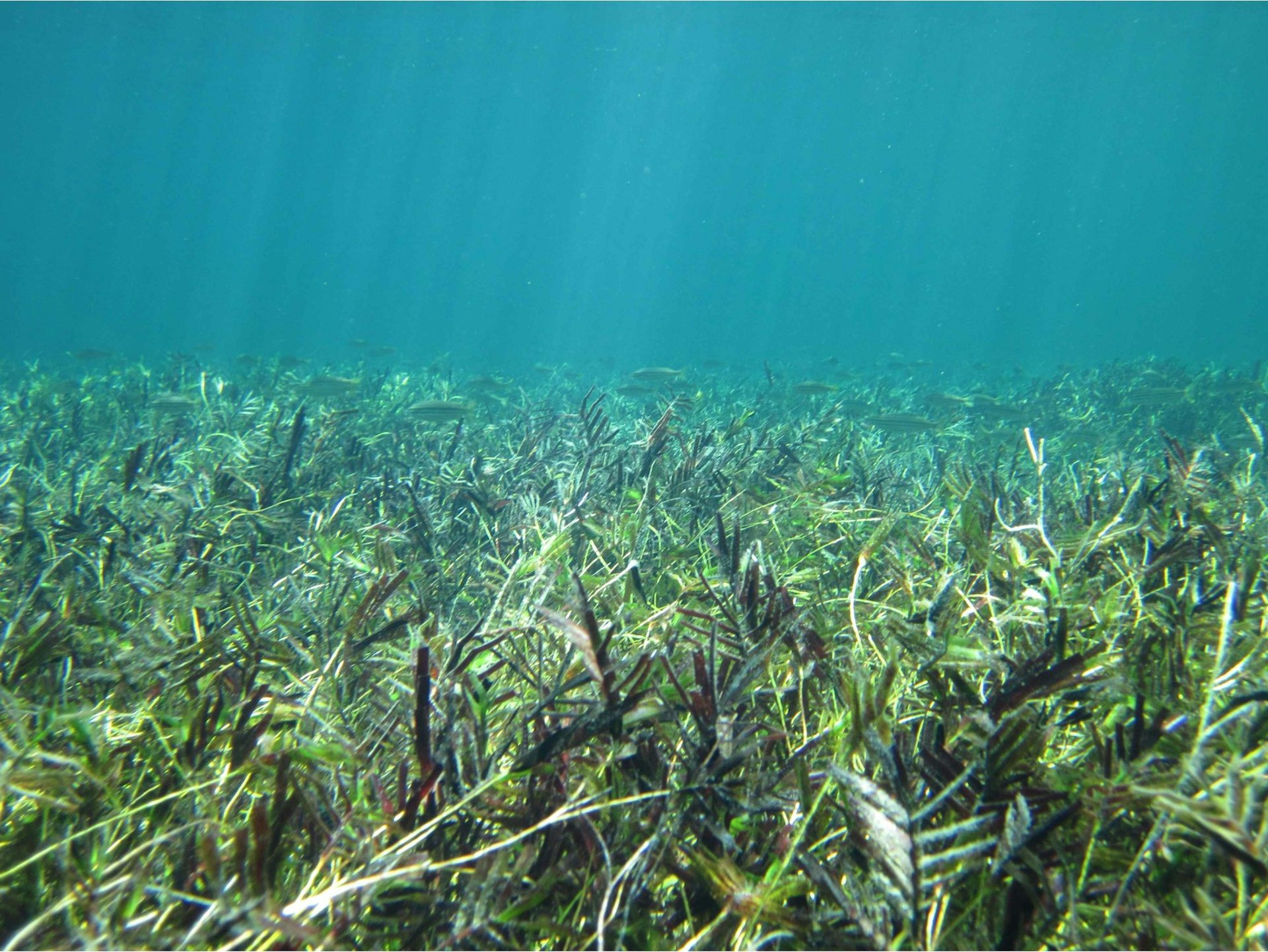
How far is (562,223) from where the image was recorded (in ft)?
432

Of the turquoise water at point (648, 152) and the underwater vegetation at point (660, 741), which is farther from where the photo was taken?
the turquoise water at point (648, 152)

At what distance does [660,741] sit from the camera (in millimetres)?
1125

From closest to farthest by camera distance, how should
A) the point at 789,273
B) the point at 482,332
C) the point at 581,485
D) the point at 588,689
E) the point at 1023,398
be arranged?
the point at 588,689, the point at 581,485, the point at 1023,398, the point at 482,332, the point at 789,273

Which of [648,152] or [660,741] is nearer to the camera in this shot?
[660,741]

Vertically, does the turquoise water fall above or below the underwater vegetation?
above

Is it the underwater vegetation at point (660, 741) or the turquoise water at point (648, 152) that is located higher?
the turquoise water at point (648, 152)

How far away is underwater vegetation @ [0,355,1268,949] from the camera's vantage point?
2.63 feet

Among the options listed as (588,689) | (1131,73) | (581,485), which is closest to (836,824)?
(588,689)

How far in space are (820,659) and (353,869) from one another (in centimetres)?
99

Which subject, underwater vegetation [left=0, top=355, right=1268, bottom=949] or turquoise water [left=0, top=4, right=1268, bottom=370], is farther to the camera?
turquoise water [left=0, top=4, right=1268, bottom=370]

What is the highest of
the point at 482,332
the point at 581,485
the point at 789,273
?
the point at 789,273

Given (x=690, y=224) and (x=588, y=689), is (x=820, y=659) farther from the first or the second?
(x=690, y=224)

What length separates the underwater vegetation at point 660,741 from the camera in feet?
2.63

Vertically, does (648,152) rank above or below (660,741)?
above
